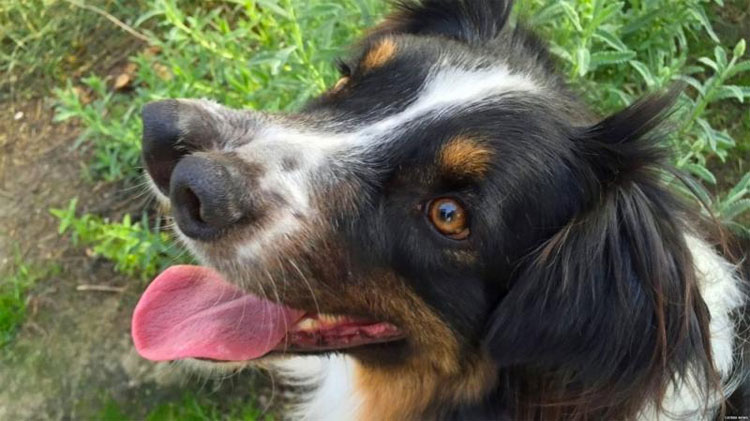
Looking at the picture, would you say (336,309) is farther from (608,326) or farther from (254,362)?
(608,326)

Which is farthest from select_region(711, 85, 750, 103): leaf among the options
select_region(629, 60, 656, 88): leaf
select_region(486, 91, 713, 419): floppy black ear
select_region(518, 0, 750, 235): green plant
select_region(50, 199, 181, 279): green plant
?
select_region(50, 199, 181, 279): green plant

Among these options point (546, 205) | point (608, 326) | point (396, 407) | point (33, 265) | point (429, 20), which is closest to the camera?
point (608, 326)

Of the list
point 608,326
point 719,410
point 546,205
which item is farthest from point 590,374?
point 719,410

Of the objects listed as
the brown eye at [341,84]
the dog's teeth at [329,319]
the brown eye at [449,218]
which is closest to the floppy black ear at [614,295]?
the brown eye at [449,218]

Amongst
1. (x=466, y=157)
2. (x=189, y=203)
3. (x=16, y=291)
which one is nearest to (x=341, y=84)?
(x=466, y=157)

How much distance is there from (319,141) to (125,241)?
1.98 meters

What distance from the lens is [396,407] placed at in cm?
274

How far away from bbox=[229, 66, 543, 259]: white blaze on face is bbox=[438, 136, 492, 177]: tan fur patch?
0.12 metres

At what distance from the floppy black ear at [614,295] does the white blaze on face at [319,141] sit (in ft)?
1.29

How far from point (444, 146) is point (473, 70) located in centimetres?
40

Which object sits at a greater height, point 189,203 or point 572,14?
point 572,14

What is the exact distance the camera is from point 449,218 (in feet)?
7.41

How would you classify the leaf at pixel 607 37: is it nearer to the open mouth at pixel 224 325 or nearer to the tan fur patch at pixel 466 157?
the tan fur patch at pixel 466 157

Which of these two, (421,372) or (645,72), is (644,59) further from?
(421,372)
